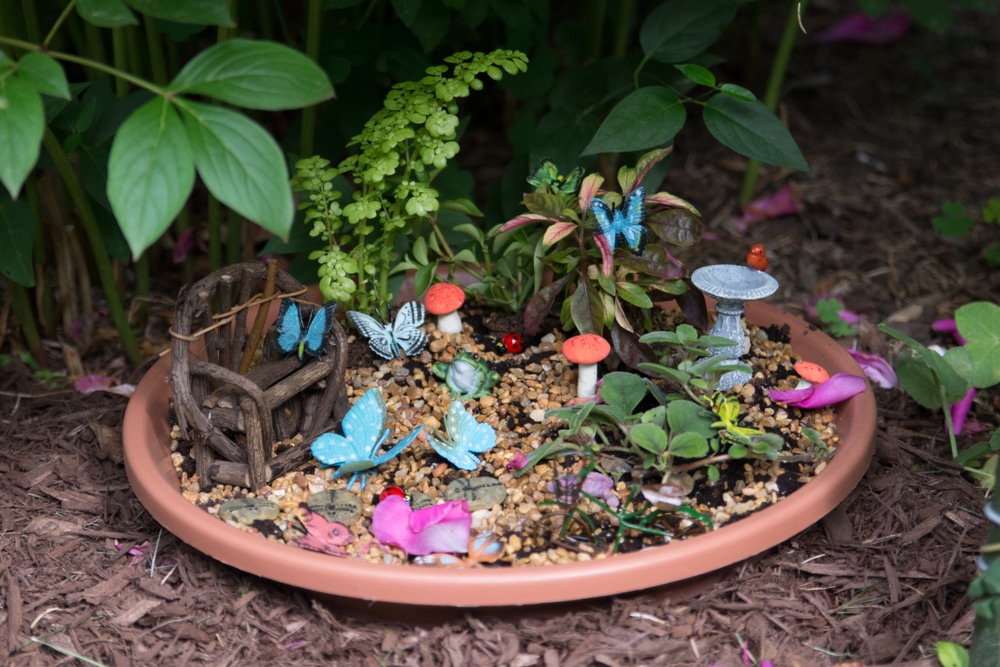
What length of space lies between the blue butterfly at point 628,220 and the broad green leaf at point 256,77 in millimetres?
472

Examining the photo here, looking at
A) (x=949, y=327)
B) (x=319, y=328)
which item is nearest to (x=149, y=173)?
(x=319, y=328)

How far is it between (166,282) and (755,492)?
1.35 metres

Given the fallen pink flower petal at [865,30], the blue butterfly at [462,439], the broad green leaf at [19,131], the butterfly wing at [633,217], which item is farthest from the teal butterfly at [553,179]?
the fallen pink flower petal at [865,30]

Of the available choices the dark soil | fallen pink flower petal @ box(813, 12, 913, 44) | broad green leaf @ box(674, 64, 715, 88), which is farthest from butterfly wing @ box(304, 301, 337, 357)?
fallen pink flower petal @ box(813, 12, 913, 44)

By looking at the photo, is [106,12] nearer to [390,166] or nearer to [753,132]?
[390,166]

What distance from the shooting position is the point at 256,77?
1016 mm

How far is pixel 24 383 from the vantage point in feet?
5.71

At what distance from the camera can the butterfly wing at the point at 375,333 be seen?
4.76 feet

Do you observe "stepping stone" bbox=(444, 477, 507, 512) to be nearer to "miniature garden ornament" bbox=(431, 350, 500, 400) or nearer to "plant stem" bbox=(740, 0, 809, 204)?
"miniature garden ornament" bbox=(431, 350, 500, 400)

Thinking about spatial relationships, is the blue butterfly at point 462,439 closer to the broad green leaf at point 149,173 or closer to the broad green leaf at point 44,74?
the broad green leaf at point 149,173

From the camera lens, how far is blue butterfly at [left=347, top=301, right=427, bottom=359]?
4.77 ft

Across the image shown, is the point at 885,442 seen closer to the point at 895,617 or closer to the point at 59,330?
the point at 895,617

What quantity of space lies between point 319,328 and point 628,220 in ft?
1.48

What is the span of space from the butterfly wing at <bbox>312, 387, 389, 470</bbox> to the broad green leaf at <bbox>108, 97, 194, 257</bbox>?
18.6 inches
